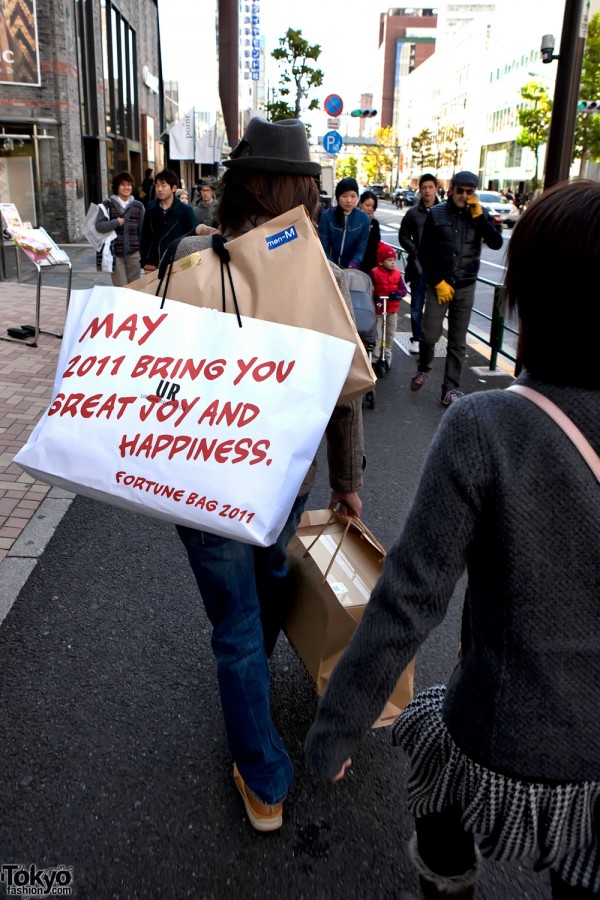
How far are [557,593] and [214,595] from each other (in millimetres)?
1029

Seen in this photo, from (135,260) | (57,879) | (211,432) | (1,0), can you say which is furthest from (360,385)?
(1,0)

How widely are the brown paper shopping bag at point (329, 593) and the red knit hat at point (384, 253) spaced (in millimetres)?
5692

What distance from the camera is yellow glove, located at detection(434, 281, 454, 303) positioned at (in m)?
6.77

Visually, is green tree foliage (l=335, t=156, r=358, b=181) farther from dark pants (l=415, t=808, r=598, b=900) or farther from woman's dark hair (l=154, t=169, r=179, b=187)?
dark pants (l=415, t=808, r=598, b=900)

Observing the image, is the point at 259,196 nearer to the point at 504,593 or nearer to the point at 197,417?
the point at 197,417

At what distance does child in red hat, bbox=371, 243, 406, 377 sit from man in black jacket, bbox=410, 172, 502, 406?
0.92m

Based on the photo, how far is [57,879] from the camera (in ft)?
6.74

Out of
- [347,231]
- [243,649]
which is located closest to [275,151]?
[243,649]

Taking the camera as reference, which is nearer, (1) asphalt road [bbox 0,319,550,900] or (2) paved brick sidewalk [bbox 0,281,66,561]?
(1) asphalt road [bbox 0,319,550,900]

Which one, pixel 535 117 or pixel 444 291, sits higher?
pixel 535 117

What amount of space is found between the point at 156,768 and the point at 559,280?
6.64 feet

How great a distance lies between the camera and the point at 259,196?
75.7 inches

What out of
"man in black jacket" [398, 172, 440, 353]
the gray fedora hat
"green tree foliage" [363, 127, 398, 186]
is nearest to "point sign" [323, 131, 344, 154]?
"man in black jacket" [398, 172, 440, 353]

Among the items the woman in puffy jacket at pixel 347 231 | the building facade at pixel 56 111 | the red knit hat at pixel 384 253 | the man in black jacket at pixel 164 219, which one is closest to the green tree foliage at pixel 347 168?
the building facade at pixel 56 111
